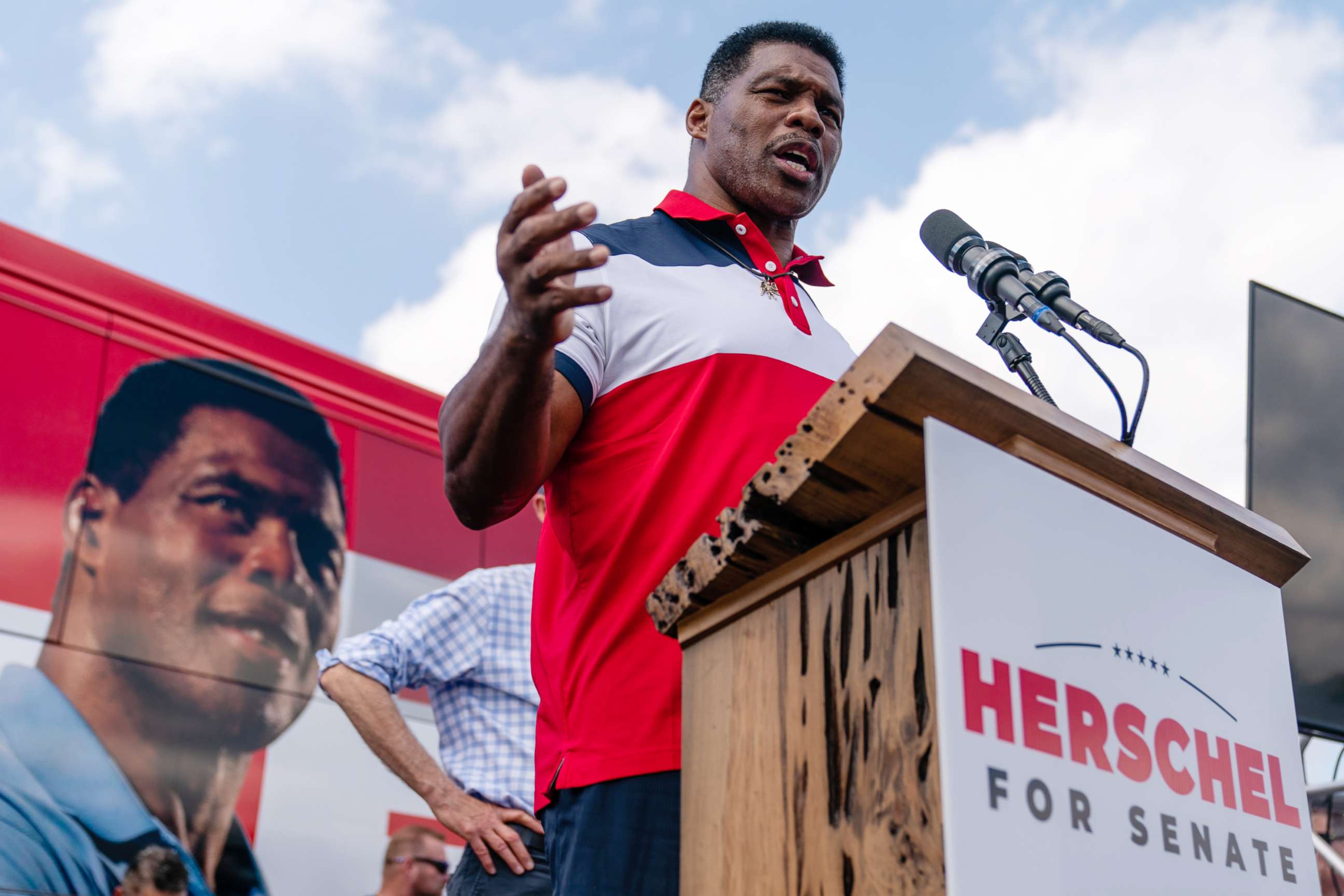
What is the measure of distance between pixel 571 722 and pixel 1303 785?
764 millimetres

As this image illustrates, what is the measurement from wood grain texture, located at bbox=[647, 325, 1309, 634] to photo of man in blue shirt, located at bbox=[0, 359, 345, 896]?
2.95 metres

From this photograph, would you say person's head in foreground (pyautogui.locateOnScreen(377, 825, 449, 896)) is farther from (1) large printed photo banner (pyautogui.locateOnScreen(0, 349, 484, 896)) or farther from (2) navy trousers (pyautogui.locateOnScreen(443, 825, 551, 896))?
(2) navy trousers (pyautogui.locateOnScreen(443, 825, 551, 896))

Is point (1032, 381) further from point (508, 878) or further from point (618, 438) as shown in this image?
point (508, 878)

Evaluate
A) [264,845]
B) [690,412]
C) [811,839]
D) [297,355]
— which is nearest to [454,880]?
[264,845]

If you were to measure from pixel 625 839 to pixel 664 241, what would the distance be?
A: 88cm

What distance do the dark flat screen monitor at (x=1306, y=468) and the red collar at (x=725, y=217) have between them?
2140 millimetres

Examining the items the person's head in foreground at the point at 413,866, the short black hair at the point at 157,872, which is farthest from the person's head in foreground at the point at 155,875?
the person's head in foreground at the point at 413,866

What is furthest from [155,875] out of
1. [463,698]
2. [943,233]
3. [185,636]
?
[943,233]

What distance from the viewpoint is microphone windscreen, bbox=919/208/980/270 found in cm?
205

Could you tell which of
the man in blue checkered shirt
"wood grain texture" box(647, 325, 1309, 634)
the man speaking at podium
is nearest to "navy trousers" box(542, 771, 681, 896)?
the man speaking at podium

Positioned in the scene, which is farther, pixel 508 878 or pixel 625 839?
pixel 508 878

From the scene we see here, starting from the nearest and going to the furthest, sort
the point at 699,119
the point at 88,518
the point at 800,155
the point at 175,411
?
1. the point at 800,155
2. the point at 699,119
3. the point at 88,518
4. the point at 175,411

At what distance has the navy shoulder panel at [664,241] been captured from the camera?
1.85 m

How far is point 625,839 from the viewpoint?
4.63 ft
